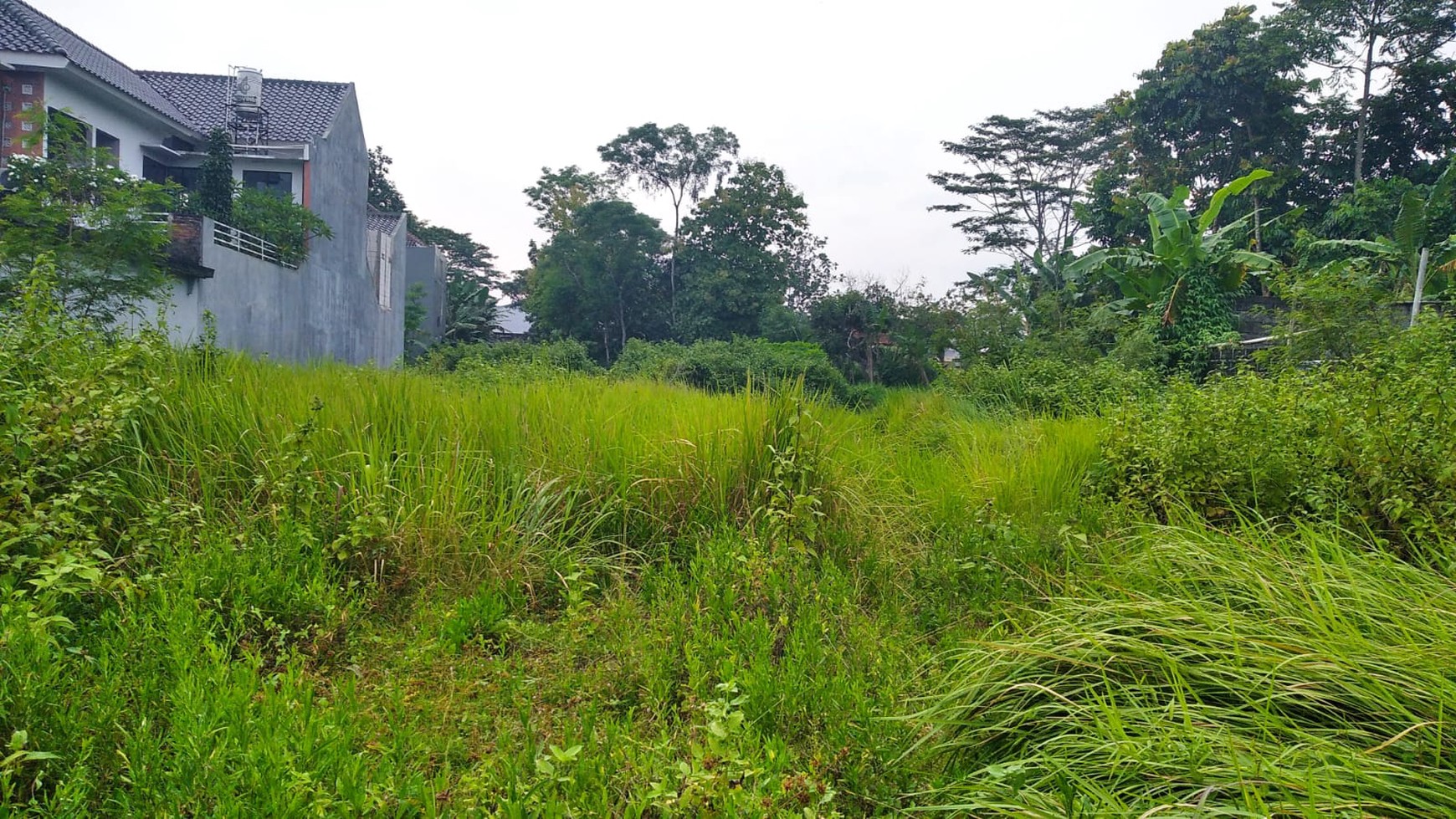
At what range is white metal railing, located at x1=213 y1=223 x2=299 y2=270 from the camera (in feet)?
43.9

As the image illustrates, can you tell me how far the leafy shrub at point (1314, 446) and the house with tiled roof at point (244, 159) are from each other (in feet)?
40.9

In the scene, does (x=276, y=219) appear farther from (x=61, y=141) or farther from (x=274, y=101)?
(x=61, y=141)

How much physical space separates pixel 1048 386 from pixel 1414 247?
991cm

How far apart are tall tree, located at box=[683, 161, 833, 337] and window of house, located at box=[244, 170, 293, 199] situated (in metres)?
14.8

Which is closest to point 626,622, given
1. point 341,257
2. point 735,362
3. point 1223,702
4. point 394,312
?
point 1223,702

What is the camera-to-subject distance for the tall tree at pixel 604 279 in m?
30.7

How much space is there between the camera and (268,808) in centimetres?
159

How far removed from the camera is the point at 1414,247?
13969 millimetres

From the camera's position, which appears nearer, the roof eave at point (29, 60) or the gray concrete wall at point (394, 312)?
the roof eave at point (29, 60)

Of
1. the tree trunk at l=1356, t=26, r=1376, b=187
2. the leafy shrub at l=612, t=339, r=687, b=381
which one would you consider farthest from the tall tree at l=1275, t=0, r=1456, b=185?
the leafy shrub at l=612, t=339, r=687, b=381

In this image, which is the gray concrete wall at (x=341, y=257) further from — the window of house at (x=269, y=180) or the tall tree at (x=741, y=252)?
the tall tree at (x=741, y=252)

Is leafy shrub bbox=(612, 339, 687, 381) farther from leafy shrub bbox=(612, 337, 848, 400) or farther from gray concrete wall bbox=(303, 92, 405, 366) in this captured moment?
gray concrete wall bbox=(303, 92, 405, 366)

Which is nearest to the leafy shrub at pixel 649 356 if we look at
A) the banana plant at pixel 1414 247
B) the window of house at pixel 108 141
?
the window of house at pixel 108 141

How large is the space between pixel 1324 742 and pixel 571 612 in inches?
86.0
